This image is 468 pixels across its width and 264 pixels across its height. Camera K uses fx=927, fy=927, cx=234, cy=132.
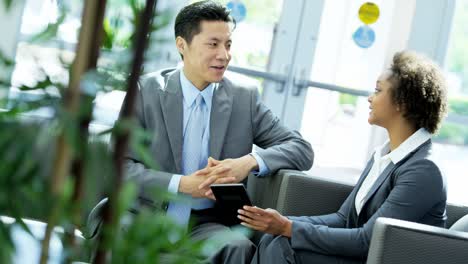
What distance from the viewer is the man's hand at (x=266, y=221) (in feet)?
10.5

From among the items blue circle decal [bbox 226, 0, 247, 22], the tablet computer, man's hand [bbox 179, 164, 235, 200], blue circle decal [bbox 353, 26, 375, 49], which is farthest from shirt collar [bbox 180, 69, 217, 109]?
blue circle decal [bbox 353, 26, 375, 49]

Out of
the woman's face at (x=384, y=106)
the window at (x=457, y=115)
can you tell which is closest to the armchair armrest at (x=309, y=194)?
the woman's face at (x=384, y=106)

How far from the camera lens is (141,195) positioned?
343 cm

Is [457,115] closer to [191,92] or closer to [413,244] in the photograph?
[191,92]

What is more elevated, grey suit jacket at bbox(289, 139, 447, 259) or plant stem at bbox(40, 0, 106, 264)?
plant stem at bbox(40, 0, 106, 264)

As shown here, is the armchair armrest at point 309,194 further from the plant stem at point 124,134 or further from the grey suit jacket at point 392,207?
the plant stem at point 124,134

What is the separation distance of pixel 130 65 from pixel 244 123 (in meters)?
2.81

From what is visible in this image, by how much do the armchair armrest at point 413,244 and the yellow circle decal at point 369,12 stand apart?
3.25m

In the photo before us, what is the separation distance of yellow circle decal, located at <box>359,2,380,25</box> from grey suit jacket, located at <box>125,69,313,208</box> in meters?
2.26

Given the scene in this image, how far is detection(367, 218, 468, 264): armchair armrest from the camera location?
280 cm

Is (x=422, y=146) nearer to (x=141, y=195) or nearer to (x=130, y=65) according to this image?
(x=141, y=195)

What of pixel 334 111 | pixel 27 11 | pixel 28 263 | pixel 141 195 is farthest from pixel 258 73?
pixel 28 263

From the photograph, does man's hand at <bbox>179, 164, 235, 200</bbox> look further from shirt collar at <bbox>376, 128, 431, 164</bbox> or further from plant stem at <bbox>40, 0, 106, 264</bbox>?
plant stem at <bbox>40, 0, 106, 264</bbox>

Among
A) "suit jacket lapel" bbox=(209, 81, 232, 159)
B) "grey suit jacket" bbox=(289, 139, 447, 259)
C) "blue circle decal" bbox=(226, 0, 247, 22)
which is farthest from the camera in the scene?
"blue circle decal" bbox=(226, 0, 247, 22)
